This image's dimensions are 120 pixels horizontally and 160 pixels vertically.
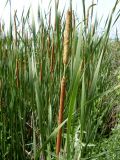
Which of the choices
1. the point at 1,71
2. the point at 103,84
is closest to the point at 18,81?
the point at 1,71

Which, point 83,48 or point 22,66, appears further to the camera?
point 22,66

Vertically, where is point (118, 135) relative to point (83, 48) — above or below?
below

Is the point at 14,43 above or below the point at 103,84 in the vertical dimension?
above

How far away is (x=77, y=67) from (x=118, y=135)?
1.24 meters

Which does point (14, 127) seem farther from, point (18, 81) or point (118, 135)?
point (118, 135)

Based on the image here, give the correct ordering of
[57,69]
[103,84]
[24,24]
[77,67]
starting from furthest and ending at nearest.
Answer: [103,84] → [24,24] → [57,69] → [77,67]

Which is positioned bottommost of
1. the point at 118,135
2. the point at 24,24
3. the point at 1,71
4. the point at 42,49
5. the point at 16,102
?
the point at 118,135

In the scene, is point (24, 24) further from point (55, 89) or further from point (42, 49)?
point (55, 89)

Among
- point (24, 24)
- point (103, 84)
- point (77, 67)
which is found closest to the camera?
point (77, 67)

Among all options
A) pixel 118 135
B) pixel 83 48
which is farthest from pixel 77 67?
pixel 118 135

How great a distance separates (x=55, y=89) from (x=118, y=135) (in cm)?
52

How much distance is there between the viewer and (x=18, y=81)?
151cm

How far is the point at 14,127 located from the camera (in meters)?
1.48

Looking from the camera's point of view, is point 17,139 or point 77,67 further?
point 17,139
